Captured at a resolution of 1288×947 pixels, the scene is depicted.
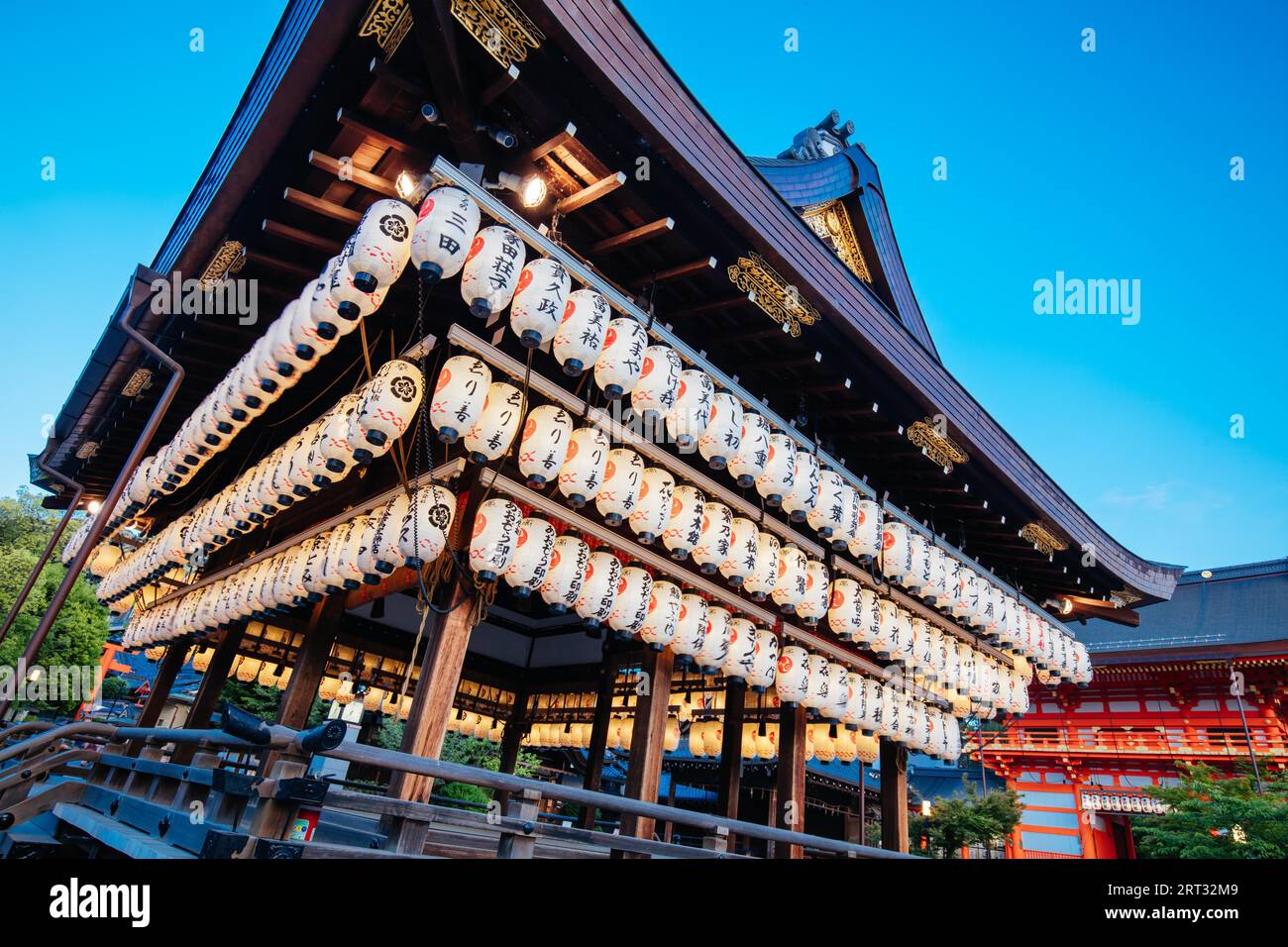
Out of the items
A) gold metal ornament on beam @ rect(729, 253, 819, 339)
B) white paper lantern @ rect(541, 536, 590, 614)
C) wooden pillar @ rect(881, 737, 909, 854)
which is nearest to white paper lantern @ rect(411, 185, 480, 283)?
white paper lantern @ rect(541, 536, 590, 614)

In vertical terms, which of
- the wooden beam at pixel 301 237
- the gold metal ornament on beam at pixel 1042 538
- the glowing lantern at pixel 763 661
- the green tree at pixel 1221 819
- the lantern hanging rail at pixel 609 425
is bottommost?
the green tree at pixel 1221 819

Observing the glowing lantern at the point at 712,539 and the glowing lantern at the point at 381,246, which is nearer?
the glowing lantern at the point at 381,246

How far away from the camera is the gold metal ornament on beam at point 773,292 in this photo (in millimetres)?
7145

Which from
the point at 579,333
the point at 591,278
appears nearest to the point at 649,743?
Result: the point at 579,333

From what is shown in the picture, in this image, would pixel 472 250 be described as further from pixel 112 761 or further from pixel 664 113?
pixel 112 761

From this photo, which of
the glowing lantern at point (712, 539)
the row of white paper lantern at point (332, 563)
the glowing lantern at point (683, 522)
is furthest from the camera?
the glowing lantern at point (712, 539)

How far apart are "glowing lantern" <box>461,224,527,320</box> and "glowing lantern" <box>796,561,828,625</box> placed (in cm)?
528

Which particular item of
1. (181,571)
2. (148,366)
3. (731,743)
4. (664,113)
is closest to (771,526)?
(731,743)

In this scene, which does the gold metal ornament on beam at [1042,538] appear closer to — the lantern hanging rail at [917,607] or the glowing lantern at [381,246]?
the lantern hanging rail at [917,607]

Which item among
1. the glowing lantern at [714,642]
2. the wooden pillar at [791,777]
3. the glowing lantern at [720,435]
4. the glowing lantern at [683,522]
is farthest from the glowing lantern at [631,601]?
the wooden pillar at [791,777]

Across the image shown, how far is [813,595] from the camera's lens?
862 cm

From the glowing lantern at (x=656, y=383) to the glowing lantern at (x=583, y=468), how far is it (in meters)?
0.53
